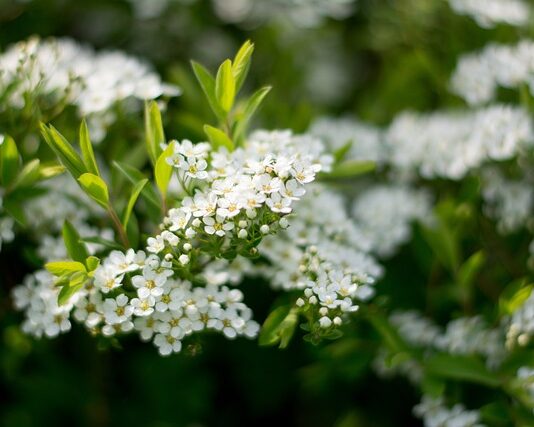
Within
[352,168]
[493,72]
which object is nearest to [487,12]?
[493,72]

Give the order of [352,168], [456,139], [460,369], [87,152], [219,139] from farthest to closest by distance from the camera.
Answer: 1. [456,139]
2. [352,168]
3. [460,369]
4. [219,139]
5. [87,152]

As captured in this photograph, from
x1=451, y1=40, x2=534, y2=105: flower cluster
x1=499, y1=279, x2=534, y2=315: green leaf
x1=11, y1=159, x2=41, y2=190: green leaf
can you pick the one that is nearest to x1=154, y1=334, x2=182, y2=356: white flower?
x1=11, y1=159, x2=41, y2=190: green leaf

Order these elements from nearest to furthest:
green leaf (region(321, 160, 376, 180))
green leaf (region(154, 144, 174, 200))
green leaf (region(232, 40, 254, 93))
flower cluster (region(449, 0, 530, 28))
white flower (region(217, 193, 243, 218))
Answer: white flower (region(217, 193, 243, 218))
green leaf (region(154, 144, 174, 200))
green leaf (region(232, 40, 254, 93))
green leaf (region(321, 160, 376, 180))
flower cluster (region(449, 0, 530, 28))

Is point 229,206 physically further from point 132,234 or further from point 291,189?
point 132,234

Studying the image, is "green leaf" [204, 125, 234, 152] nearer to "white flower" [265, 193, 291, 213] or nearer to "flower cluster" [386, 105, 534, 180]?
"white flower" [265, 193, 291, 213]

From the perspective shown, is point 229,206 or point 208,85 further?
point 208,85

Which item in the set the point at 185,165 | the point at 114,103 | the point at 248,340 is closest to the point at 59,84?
the point at 114,103

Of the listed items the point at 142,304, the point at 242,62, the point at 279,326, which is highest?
the point at 242,62
